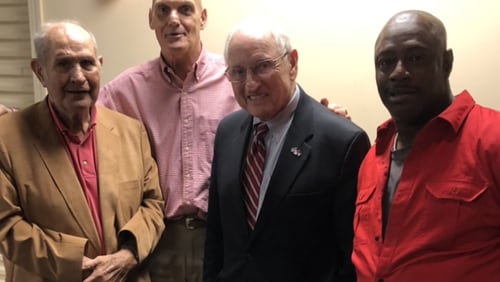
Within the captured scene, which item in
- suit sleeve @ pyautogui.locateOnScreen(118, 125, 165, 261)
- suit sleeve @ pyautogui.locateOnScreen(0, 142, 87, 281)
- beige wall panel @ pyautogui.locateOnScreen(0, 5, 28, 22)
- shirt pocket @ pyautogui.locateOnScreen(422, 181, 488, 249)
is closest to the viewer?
shirt pocket @ pyautogui.locateOnScreen(422, 181, 488, 249)

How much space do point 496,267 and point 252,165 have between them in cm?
79

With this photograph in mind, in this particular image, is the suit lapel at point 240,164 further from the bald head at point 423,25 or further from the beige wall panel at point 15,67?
the beige wall panel at point 15,67

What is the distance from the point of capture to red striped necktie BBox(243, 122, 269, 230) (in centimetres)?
184

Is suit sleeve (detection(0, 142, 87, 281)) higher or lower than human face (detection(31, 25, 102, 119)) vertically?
lower

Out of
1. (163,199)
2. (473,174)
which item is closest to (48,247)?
(163,199)

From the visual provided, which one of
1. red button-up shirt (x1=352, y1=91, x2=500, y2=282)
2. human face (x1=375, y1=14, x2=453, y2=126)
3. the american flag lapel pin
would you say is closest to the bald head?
human face (x1=375, y1=14, x2=453, y2=126)

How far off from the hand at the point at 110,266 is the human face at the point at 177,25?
2.59 ft

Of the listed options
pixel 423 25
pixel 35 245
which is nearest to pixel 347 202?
pixel 423 25

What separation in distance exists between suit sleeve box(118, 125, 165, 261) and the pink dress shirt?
0.06 metres

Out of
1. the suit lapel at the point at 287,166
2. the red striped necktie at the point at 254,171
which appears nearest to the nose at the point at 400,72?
the suit lapel at the point at 287,166

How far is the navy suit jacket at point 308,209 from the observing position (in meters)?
1.74

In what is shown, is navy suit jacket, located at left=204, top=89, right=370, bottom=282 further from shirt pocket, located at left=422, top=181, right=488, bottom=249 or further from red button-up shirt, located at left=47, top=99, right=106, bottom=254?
red button-up shirt, located at left=47, top=99, right=106, bottom=254

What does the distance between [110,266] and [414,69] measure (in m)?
1.20

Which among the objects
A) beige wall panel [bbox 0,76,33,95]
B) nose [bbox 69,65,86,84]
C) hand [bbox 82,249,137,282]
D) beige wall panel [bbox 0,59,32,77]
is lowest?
hand [bbox 82,249,137,282]
